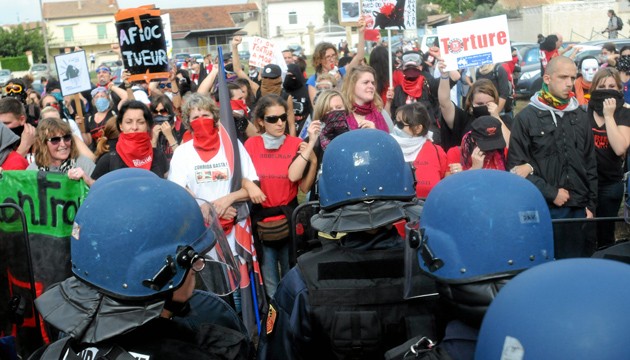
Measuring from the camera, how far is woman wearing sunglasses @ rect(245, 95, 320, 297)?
613 centimetres

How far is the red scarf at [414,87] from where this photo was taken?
8.60 meters

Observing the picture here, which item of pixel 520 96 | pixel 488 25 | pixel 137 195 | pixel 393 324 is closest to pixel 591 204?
pixel 488 25

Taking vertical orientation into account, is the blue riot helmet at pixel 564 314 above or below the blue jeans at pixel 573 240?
above

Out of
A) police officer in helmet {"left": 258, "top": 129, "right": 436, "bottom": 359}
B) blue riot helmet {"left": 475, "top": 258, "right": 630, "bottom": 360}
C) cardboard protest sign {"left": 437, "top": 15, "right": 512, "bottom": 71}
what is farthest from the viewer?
cardboard protest sign {"left": 437, "top": 15, "right": 512, "bottom": 71}

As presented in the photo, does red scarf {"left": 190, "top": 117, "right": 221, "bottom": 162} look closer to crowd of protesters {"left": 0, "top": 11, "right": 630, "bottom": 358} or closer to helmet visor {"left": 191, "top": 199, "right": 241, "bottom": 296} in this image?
crowd of protesters {"left": 0, "top": 11, "right": 630, "bottom": 358}

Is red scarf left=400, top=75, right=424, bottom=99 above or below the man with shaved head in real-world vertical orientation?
above

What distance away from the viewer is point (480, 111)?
23.8 feet

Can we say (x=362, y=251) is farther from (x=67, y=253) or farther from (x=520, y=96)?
(x=520, y=96)

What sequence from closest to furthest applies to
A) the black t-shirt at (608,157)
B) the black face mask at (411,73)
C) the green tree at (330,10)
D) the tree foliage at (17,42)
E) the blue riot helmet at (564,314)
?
the blue riot helmet at (564,314), the black t-shirt at (608,157), the black face mask at (411,73), the tree foliage at (17,42), the green tree at (330,10)

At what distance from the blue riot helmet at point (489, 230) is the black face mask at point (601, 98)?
17.2 feet

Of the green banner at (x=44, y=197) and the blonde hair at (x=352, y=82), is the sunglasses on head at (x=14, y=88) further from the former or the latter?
the blonde hair at (x=352, y=82)

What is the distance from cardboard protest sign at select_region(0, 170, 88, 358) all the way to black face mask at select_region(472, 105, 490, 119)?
3678 mm

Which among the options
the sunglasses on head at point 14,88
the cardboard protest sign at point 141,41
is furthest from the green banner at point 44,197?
the sunglasses on head at point 14,88

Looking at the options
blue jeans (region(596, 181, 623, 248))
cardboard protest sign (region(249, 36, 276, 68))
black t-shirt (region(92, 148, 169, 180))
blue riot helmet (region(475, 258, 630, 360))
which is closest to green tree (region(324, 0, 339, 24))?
cardboard protest sign (region(249, 36, 276, 68))
